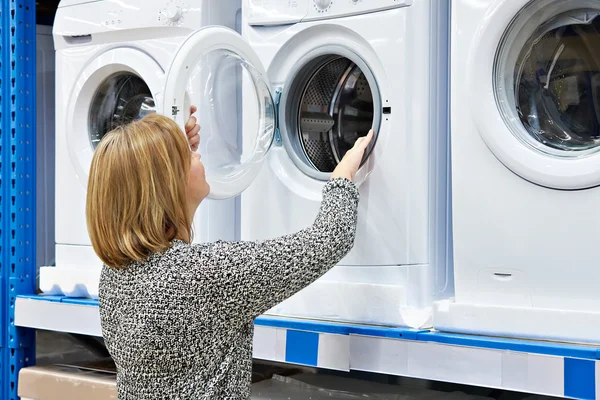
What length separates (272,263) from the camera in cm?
121

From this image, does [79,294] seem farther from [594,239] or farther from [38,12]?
[594,239]

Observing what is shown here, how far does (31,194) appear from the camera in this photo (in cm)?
221

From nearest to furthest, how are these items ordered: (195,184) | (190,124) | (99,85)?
(195,184) → (190,124) → (99,85)

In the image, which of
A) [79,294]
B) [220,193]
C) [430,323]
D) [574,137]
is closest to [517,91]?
[574,137]

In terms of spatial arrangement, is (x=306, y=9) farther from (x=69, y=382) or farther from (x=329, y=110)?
(x=69, y=382)

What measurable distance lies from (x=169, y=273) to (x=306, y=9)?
30.8 inches

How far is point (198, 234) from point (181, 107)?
0.53 m

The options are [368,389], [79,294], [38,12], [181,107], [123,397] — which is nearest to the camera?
[123,397]

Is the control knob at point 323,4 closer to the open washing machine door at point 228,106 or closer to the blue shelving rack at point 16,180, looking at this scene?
the open washing machine door at point 228,106

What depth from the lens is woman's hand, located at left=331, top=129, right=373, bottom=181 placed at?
1.45m

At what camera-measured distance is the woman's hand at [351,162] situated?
1450mm

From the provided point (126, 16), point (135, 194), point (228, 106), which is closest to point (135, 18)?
point (126, 16)

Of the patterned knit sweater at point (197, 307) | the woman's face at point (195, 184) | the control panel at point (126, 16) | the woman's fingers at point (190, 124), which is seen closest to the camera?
the patterned knit sweater at point (197, 307)

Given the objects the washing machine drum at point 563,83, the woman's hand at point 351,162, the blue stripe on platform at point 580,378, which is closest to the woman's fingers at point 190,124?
the woman's hand at point 351,162
